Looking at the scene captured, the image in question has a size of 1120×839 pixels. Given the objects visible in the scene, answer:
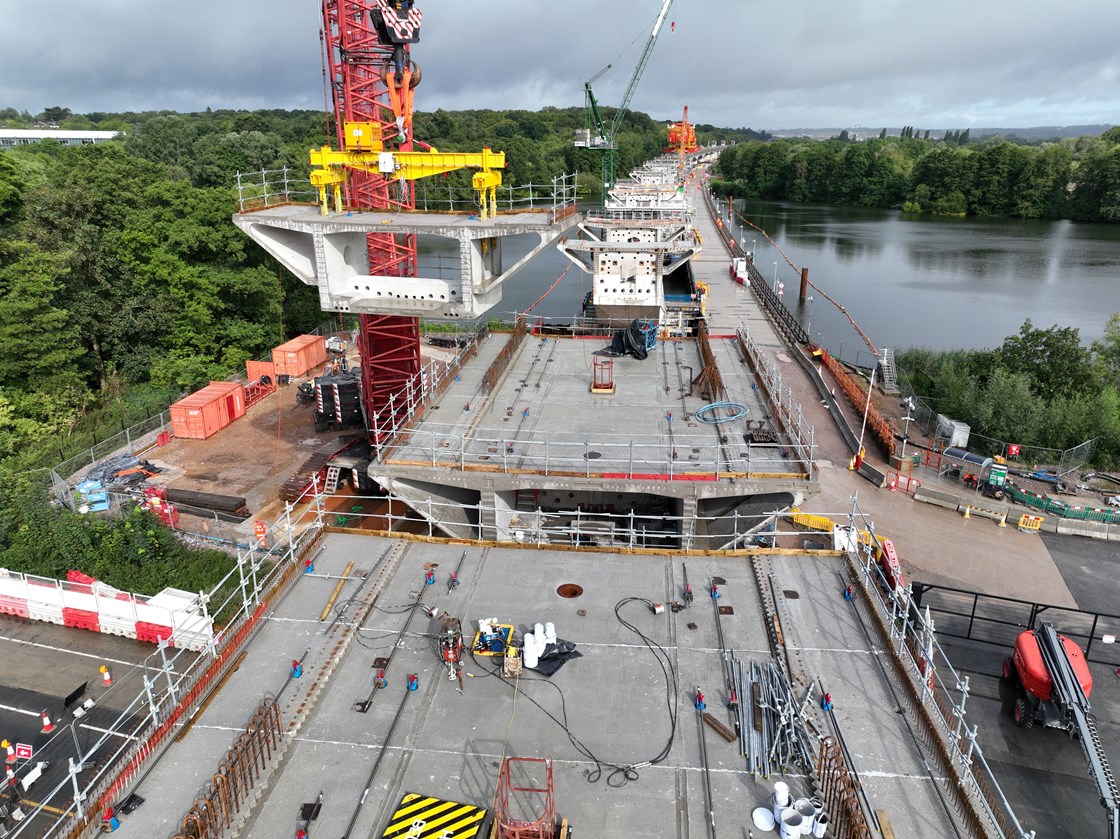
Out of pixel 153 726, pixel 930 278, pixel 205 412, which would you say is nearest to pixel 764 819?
pixel 153 726

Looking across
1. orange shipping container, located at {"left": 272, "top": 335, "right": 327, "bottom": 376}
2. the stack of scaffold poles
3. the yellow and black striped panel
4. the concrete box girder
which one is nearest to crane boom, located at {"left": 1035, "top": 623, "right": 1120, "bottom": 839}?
the stack of scaffold poles

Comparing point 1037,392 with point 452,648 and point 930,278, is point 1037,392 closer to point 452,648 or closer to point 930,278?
point 452,648

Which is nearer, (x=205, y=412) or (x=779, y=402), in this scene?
(x=779, y=402)

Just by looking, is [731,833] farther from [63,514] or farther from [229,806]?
[63,514]

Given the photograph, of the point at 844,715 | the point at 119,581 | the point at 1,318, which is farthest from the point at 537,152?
the point at 844,715

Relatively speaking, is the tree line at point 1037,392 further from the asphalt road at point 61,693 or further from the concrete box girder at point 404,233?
the asphalt road at point 61,693

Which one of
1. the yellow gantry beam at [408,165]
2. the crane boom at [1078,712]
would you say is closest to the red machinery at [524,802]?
the crane boom at [1078,712]
